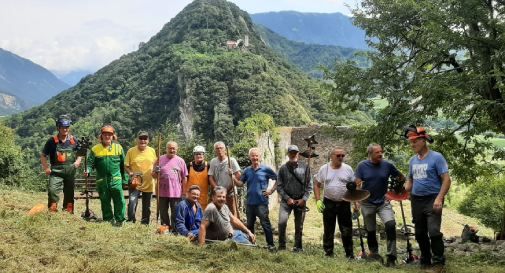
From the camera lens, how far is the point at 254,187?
26.6 ft

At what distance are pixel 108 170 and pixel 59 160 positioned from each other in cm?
81

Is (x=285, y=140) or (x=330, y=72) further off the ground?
(x=330, y=72)

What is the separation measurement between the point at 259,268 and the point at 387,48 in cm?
1072

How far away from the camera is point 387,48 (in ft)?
48.5

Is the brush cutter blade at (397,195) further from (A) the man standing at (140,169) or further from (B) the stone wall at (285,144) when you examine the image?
(B) the stone wall at (285,144)

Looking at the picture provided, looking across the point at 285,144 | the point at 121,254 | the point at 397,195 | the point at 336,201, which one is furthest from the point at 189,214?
the point at 285,144

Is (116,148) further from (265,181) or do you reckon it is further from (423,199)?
(423,199)

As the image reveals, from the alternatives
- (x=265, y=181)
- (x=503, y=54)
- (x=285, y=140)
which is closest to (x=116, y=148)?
(x=265, y=181)

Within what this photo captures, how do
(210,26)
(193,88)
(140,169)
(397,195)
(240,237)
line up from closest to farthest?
(397,195), (240,237), (140,169), (193,88), (210,26)

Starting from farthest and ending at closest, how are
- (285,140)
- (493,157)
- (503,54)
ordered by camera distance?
1. (285,140)
2. (493,157)
3. (503,54)

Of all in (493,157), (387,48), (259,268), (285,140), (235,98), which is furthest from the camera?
(235,98)

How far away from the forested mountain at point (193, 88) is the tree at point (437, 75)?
1424 inches

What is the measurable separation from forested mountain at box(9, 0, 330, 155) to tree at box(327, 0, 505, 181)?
3618 centimetres

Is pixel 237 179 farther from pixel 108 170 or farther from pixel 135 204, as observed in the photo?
pixel 108 170
